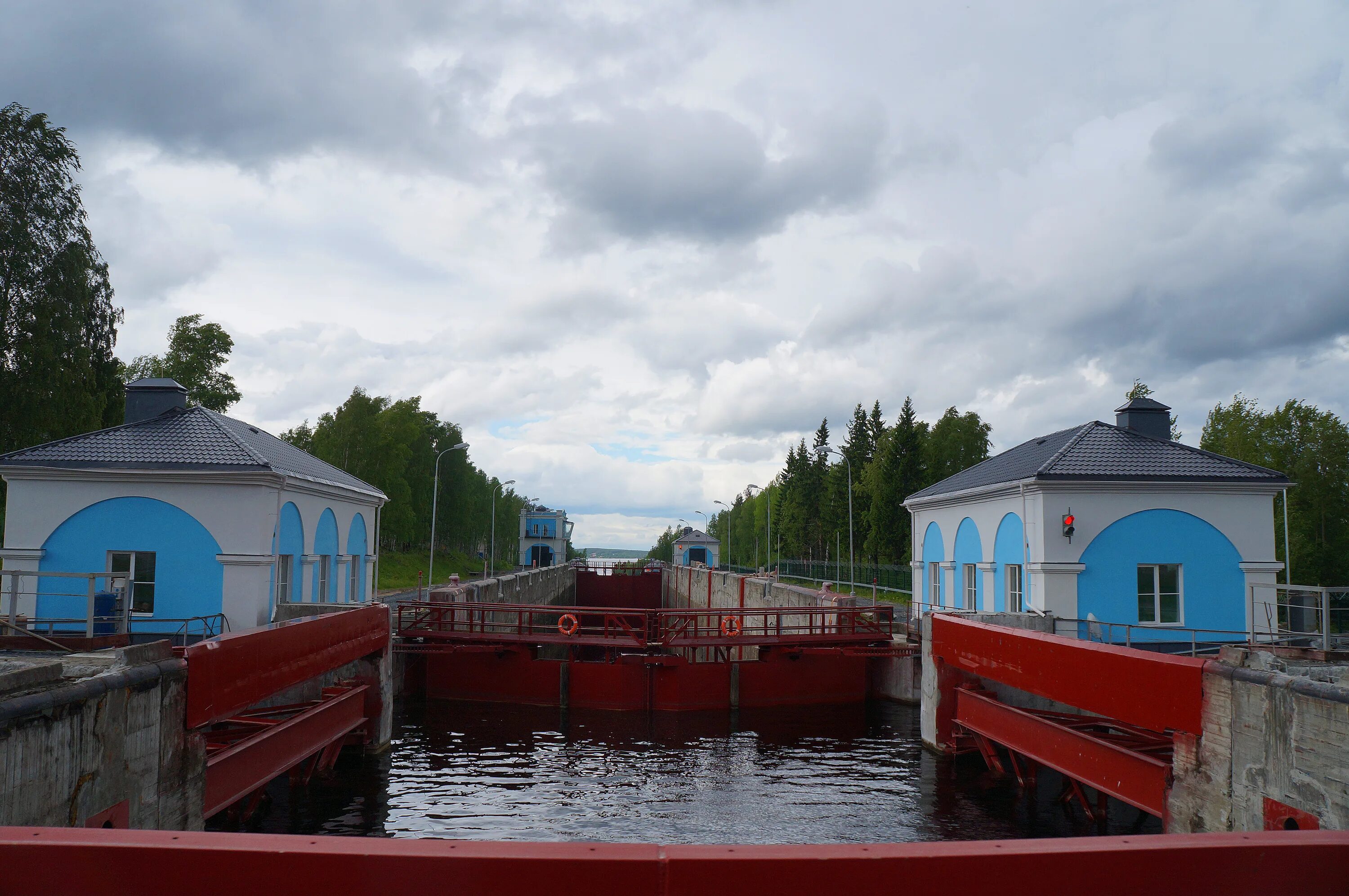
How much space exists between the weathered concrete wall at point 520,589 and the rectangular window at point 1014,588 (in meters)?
13.7

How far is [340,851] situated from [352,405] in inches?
2162

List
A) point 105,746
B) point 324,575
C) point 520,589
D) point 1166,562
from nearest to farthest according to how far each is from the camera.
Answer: point 105,746 < point 1166,562 < point 324,575 < point 520,589

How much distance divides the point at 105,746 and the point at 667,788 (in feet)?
30.0

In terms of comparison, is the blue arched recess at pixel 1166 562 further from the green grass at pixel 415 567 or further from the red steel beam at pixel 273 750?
the green grass at pixel 415 567

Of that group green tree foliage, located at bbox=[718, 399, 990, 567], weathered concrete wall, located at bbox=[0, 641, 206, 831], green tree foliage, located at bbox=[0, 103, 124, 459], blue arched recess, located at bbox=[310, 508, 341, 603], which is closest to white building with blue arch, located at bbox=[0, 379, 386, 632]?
blue arched recess, located at bbox=[310, 508, 341, 603]

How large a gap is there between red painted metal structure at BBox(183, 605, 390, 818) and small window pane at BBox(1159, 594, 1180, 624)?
15.9m

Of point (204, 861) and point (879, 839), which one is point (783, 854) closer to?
point (204, 861)

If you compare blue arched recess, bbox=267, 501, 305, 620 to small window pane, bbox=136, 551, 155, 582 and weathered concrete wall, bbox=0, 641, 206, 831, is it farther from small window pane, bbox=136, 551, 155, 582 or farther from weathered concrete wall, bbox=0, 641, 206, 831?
weathered concrete wall, bbox=0, 641, 206, 831

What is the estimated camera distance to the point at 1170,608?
1869cm

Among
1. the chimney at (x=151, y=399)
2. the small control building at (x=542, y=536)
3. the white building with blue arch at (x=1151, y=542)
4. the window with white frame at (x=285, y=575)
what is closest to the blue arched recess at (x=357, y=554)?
the window with white frame at (x=285, y=575)

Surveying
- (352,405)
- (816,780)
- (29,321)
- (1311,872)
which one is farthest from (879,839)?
(352,405)

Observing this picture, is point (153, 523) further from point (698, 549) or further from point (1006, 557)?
point (698, 549)

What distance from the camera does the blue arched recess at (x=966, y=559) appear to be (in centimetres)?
2230

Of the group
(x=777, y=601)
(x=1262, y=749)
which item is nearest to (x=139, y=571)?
(x=1262, y=749)
